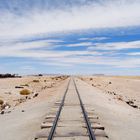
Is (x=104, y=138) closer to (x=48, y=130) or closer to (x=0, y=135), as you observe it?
(x=48, y=130)

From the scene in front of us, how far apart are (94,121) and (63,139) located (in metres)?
4.09

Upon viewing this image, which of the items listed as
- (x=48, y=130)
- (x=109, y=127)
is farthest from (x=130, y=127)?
(x=48, y=130)

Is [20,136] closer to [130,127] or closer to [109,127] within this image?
[109,127]

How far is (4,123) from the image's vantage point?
54.5 feet

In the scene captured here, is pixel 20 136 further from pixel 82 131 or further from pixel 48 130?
pixel 82 131

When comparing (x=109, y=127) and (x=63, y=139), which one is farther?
(x=109, y=127)

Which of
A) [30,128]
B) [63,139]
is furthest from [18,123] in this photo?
[63,139]

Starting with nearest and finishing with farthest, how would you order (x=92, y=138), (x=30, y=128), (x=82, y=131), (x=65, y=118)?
(x=92, y=138), (x=82, y=131), (x=30, y=128), (x=65, y=118)

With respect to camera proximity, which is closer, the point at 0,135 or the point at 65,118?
the point at 0,135

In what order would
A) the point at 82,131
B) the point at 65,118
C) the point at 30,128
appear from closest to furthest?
the point at 82,131, the point at 30,128, the point at 65,118

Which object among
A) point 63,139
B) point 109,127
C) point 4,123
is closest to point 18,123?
point 4,123

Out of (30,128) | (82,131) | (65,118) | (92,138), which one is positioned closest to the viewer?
(92,138)

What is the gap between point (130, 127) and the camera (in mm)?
14953

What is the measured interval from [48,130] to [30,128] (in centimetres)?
199
